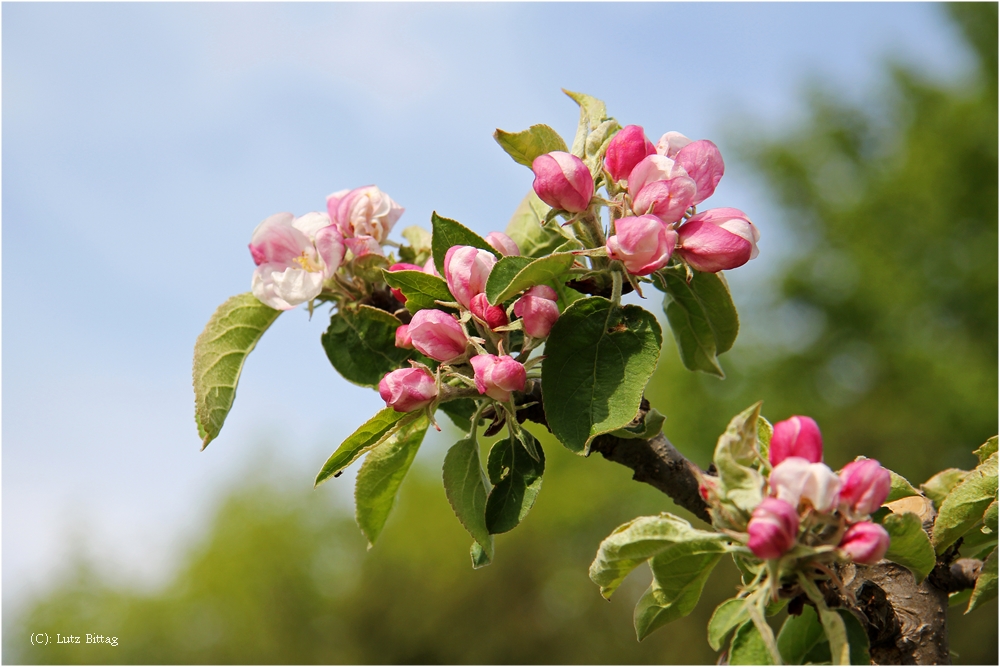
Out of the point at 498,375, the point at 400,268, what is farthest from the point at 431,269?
the point at 498,375

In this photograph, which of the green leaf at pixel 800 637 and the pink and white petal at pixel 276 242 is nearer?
the green leaf at pixel 800 637

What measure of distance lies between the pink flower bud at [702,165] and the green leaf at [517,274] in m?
0.20

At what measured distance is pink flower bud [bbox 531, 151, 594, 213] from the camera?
105 cm

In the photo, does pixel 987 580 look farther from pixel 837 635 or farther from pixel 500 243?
pixel 500 243

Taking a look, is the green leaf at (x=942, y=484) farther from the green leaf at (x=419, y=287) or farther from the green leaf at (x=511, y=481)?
the green leaf at (x=419, y=287)

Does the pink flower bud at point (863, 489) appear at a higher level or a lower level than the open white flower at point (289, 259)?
lower

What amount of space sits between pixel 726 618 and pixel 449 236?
604 mm

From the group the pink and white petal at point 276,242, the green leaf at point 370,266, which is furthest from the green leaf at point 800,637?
the pink and white petal at point 276,242

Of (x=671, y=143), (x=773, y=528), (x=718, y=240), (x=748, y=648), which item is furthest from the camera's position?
(x=671, y=143)

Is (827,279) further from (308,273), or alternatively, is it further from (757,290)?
(308,273)

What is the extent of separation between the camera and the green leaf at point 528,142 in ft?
3.86

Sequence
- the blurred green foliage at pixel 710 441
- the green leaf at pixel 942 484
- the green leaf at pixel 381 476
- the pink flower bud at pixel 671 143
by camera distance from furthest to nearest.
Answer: the blurred green foliage at pixel 710 441
the green leaf at pixel 942 484
the green leaf at pixel 381 476
the pink flower bud at pixel 671 143

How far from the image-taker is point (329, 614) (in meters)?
14.7

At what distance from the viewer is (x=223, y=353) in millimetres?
1362
